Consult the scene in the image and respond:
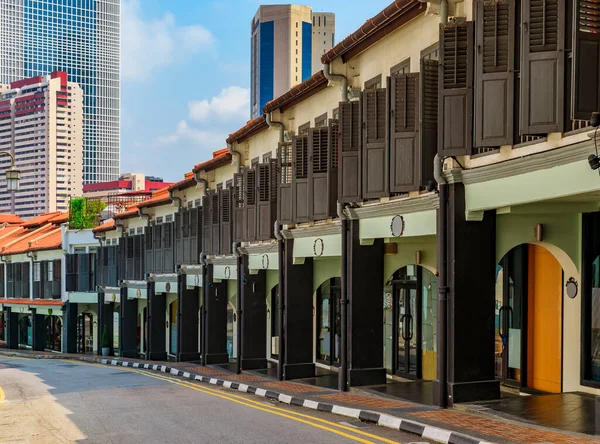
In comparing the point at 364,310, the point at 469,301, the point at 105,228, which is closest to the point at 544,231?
the point at 469,301

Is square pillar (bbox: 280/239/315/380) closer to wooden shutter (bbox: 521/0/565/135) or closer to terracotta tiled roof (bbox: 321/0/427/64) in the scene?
terracotta tiled roof (bbox: 321/0/427/64)

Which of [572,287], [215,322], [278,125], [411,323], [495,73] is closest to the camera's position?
[495,73]

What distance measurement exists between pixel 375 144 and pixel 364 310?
12.4 feet

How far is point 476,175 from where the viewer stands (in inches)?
523

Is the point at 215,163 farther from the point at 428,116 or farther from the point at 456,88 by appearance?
the point at 456,88

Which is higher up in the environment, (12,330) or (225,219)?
(225,219)

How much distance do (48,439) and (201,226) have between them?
18935 millimetres

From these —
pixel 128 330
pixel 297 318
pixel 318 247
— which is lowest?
pixel 128 330

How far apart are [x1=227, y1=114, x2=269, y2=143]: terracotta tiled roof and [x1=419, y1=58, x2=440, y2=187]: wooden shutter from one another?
9.51 metres

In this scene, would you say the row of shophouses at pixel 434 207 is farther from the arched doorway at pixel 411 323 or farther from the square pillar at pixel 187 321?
the square pillar at pixel 187 321

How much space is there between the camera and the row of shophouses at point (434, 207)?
37.3ft

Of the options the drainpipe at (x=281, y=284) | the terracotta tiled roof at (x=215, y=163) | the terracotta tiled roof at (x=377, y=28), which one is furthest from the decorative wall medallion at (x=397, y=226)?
the terracotta tiled roof at (x=215, y=163)

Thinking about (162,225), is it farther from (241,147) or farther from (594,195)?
(594,195)

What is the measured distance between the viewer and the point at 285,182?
2173 centimetres
